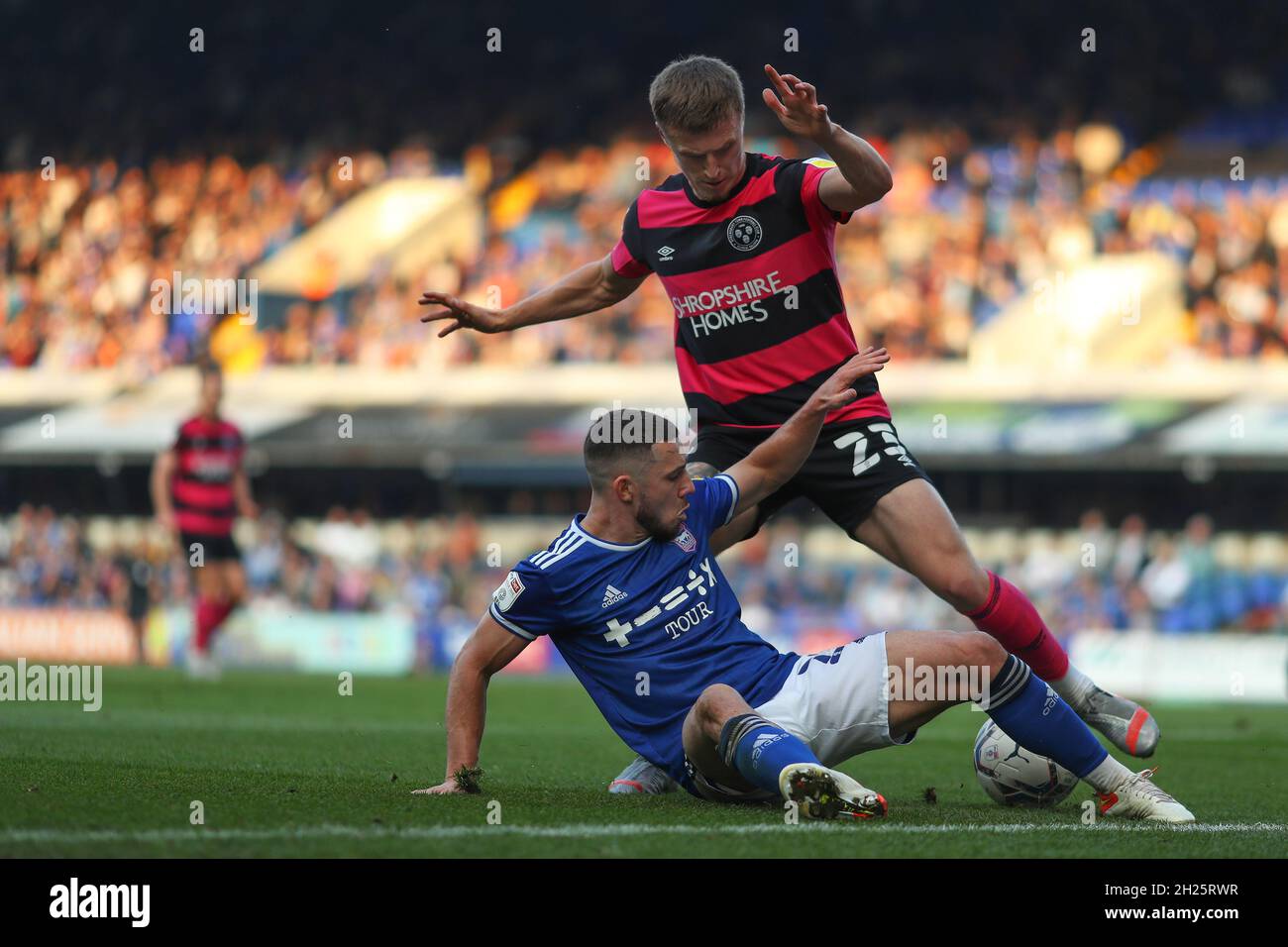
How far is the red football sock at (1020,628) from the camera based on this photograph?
18.9 ft

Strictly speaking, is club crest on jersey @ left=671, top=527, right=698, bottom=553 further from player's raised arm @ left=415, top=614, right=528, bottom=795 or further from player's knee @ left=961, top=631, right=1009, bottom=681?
player's knee @ left=961, top=631, right=1009, bottom=681

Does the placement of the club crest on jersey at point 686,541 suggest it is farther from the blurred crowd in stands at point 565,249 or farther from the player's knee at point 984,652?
the blurred crowd in stands at point 565,249

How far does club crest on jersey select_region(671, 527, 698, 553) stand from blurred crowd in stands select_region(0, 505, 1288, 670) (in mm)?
13122

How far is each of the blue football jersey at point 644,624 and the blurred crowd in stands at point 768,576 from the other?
Result: 13148mm

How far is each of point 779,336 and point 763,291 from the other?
0.55 ft

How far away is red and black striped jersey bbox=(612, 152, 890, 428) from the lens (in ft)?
19.8

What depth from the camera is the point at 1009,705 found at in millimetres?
5273

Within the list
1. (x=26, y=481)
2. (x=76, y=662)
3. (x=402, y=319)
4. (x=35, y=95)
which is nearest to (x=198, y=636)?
(x=76, y=662)

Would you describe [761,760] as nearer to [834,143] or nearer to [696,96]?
[834,143]

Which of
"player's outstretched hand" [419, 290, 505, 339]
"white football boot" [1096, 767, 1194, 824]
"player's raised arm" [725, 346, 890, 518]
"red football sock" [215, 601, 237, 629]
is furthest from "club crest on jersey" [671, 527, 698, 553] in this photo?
"red football sock" [215, 601, 237, 629]

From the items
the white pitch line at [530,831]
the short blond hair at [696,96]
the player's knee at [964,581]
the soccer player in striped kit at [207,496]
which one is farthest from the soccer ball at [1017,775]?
the soccer player in striped kit at [207,496]

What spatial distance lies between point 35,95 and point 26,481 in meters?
7.22

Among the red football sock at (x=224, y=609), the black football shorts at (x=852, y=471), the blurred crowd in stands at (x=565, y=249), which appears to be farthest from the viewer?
the blurred crowd in stands at (x=565, y=249)

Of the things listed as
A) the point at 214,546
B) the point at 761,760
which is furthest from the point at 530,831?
the point at 214,546
